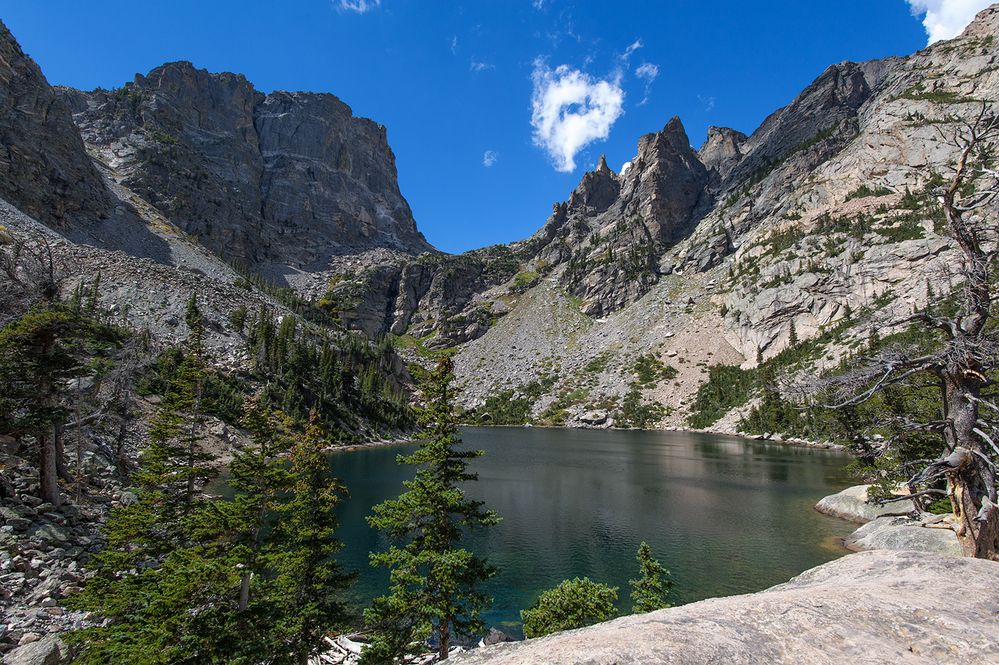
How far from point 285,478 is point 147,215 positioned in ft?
562

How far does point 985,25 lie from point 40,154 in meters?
324

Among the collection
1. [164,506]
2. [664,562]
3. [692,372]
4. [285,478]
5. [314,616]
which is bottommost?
[664,562]

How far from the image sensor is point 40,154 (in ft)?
398

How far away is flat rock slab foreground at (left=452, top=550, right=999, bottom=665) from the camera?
5.48m

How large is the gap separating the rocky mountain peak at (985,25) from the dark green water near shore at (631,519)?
213141 millimetres

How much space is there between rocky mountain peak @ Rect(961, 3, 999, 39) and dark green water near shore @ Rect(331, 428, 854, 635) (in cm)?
21314

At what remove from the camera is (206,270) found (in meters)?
134

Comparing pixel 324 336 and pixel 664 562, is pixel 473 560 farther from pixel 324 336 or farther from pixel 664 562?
pixel 324 336

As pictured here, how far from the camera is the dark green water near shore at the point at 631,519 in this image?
93.0ft

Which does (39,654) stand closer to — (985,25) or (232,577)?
(232,577)

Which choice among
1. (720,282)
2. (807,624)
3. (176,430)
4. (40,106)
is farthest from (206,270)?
(720,282)

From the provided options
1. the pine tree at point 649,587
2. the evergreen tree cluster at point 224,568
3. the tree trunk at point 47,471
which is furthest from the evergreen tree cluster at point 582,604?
the tree trunk at point 47,471

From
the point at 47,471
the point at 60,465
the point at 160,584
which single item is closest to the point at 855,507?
the point at 160,584

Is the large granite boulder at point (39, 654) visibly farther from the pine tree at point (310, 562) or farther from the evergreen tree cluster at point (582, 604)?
the evergreen tree cluster at point (582, 604)
